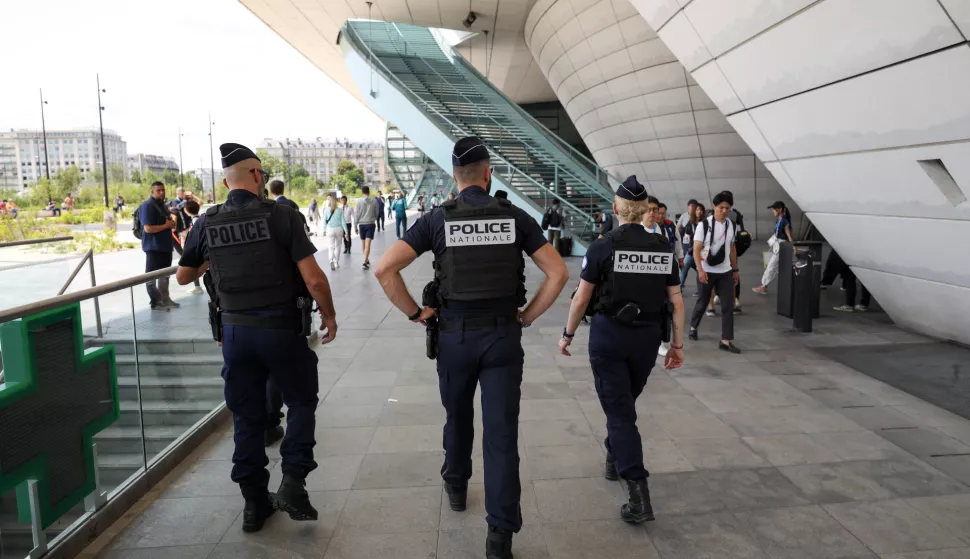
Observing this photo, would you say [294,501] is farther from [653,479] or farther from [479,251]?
[653,479]

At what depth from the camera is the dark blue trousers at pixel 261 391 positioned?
3.29m

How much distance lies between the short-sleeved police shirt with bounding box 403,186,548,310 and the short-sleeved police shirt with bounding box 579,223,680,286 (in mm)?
538

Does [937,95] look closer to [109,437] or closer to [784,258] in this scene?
[784,258]

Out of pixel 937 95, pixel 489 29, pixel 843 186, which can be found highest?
pixel 489 29

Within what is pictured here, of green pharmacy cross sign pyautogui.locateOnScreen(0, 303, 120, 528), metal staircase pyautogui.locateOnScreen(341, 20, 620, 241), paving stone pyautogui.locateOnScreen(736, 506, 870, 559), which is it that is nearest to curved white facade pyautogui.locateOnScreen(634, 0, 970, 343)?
A: paving stone pyautogui.locateOnScreen(736, 506, 870, 559)

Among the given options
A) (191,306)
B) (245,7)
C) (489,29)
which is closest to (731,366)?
(191,306)

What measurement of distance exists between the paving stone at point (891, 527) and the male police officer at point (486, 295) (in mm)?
1911

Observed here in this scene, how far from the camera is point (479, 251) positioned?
10.2 ft

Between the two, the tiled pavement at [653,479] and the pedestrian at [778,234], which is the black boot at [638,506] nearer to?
the tiled pavement at [653,479]

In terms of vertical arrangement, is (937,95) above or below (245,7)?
below

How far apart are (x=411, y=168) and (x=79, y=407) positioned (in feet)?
145

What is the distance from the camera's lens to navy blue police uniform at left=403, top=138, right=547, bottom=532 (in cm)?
306

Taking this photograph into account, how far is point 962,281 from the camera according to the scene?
20.5 ft

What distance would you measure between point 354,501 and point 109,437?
148 centimetres
